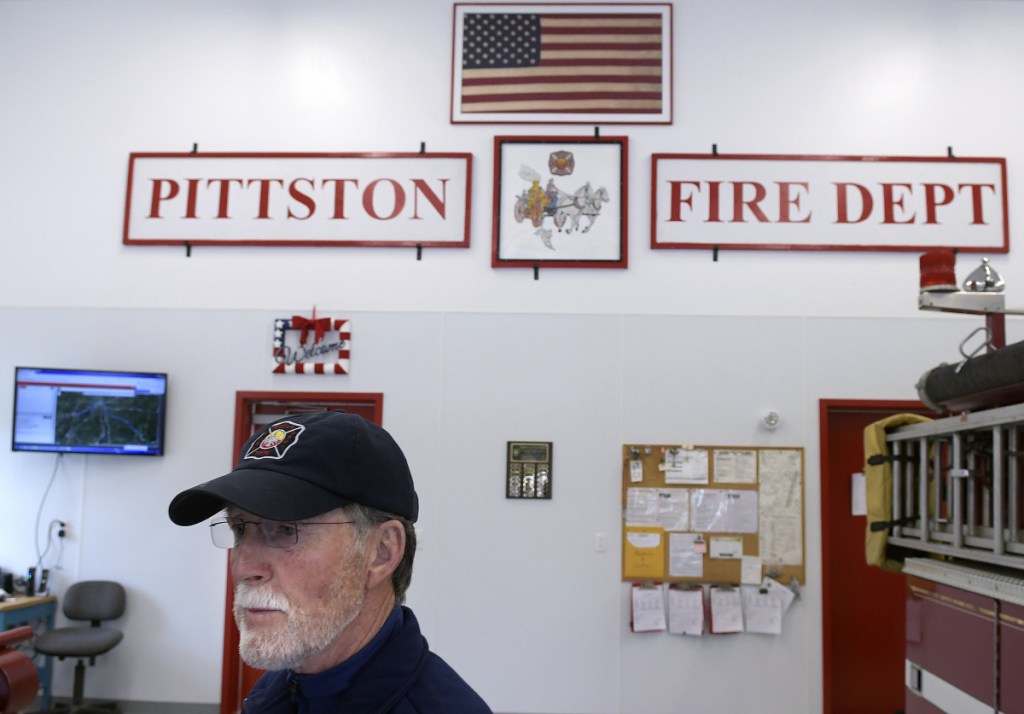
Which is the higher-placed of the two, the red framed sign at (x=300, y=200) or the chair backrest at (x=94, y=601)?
the red framed sign at (x=300, y=200)

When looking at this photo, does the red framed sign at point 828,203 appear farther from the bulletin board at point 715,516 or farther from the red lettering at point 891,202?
the bulletin board at point 715,516

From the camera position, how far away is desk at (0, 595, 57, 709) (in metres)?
5.36

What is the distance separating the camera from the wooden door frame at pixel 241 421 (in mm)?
5707

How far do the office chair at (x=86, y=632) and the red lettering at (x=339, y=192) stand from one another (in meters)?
2.98

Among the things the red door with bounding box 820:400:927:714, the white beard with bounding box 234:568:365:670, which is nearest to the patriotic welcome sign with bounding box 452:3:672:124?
the red door with bounding box 820:400:927:714

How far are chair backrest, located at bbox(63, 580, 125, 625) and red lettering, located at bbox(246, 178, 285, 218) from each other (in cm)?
276

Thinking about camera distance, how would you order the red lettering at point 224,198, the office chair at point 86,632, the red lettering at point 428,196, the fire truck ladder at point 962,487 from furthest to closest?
the red lettering at point 224,198 → the red lettering at point 428,196 → the office chair at point 86,632 → the fire truck ladder at point 962,487

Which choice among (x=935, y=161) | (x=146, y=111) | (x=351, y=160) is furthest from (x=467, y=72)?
(x=935, y=161)

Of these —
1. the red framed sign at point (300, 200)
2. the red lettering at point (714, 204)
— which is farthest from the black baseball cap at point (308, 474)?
the red lettering at point (714, 204)

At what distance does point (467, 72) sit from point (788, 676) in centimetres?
470

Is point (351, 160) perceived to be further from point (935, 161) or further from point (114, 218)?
point (935, 161)

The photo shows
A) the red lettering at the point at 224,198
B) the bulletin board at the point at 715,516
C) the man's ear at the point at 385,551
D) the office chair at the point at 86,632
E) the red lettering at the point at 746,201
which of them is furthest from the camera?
the red lettering at the point at 224,198

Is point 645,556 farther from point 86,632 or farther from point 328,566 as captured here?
point 328,566

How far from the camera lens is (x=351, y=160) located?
6.19 m
